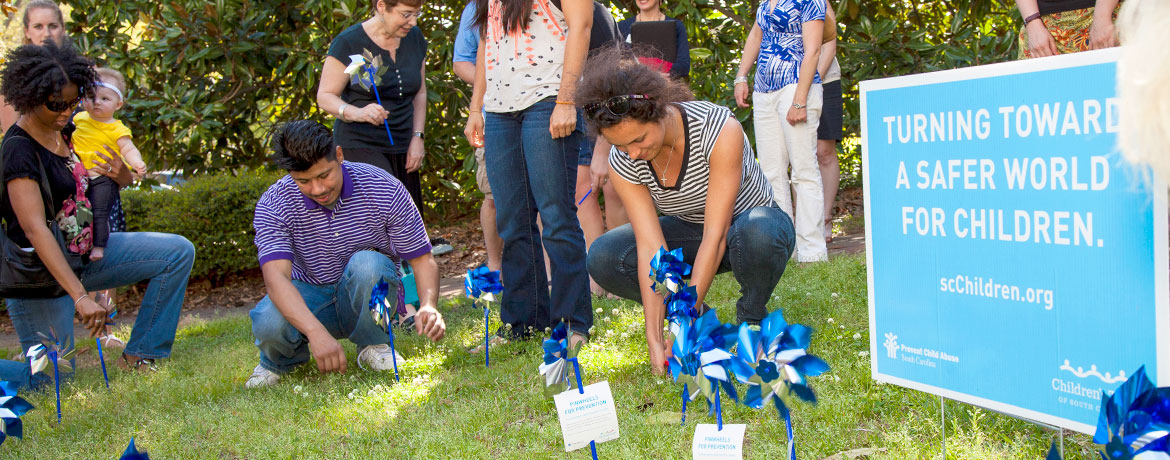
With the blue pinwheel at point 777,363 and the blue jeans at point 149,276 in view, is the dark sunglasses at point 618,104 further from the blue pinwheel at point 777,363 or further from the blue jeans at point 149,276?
the blue jeans at point 149,276

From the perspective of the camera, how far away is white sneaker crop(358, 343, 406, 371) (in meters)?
3.85

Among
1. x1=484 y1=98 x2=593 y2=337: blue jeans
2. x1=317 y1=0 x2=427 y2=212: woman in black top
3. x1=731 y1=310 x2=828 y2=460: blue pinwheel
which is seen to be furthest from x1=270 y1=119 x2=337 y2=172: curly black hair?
x1=731 y1=310 x2=828 y2=460: blue pinwheel

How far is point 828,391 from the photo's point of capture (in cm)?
279

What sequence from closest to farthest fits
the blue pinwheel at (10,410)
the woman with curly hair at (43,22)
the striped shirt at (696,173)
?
the blue pinwheel at (10,410)
the striped shirt at (696,173)
the woman with curly hair at (43,22)

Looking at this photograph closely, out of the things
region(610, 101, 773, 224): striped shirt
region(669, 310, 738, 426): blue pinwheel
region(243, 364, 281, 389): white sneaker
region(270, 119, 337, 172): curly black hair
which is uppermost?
region(270, 119, 337, 172): curly black hair

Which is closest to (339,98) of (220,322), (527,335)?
(527,335)

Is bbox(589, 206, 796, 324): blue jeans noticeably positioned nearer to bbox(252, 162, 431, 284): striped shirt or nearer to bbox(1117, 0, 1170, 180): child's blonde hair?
bbox(252, 162, 431, 284): striped shirt

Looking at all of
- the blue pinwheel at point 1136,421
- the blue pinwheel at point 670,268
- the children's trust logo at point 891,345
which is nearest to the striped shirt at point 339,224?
the blue pinwheel at point 670,268

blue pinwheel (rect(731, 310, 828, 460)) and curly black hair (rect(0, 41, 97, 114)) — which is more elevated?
curly black hair (rect(0, 41, 97, 114))

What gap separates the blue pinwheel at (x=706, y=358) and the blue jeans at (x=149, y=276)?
3.12 metres

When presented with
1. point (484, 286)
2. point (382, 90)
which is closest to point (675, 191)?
point (484, 286)

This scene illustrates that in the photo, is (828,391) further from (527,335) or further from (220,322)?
(220,322)

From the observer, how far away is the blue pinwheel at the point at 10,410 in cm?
261

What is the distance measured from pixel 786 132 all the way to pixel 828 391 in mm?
2697
